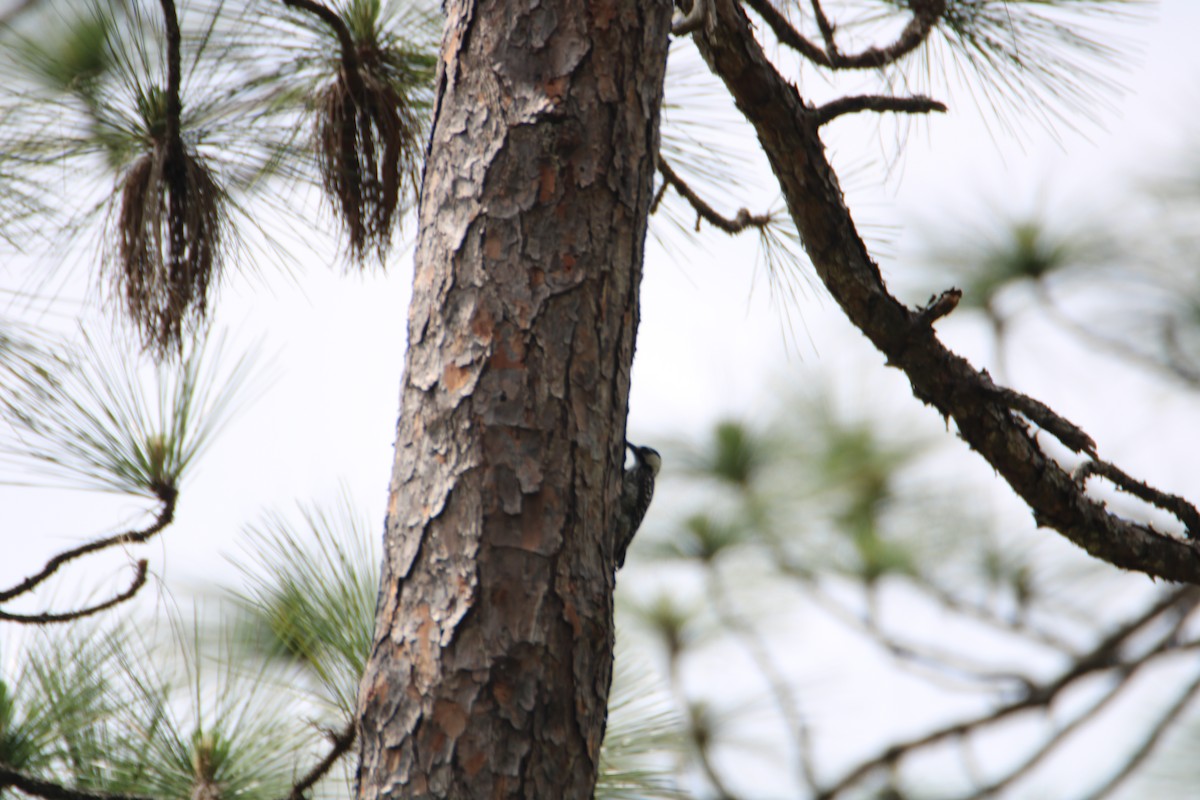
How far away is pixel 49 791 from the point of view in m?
1.12

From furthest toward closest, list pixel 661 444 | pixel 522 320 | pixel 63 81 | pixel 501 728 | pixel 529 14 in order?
pixel 661 444, pixel 63 81, pixel 529 14, pixel 522 320, pixel 501 728

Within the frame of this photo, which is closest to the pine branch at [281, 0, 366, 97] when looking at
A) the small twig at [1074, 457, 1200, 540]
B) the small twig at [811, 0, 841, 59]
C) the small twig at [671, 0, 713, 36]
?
the small twig at [671, 0, 713, 36]

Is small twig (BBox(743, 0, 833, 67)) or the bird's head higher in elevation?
small twig (BBox(743, 0, 833, 67))

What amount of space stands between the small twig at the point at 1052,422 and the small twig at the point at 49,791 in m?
1.09

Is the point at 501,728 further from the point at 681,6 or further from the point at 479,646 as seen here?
the point at 681,6

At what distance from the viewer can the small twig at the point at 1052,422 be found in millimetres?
1237

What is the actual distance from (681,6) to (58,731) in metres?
1.27

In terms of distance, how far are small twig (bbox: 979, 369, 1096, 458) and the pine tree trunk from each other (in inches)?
20.2

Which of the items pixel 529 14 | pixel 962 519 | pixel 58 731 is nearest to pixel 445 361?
pixel 529 14

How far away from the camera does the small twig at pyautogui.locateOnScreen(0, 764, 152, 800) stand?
1.10m

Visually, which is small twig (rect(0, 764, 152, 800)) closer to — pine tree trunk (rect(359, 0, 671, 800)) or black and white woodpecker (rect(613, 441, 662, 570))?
pine tree trunk (rect(359, 0, 671, 800))

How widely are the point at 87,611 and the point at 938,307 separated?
107cm

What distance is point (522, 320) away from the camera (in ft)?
3.25

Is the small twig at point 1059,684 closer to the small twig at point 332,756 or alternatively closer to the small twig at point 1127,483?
the small twig at point 1127,483
